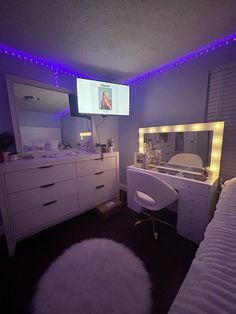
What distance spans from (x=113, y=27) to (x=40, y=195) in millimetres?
1945

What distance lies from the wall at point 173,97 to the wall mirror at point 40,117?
1.07m

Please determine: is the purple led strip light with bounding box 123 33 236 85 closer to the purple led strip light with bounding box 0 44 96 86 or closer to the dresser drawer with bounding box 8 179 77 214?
the purple led strip light with bounding box 0 44 96 86

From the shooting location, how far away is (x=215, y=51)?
167cm

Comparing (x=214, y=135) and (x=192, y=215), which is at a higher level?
(x=214, y=135)

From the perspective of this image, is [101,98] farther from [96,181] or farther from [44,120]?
[96,181]

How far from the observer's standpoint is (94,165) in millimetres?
2107

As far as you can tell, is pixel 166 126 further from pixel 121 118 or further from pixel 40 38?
pixel 40 38

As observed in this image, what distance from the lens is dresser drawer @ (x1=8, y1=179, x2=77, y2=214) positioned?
1.46m

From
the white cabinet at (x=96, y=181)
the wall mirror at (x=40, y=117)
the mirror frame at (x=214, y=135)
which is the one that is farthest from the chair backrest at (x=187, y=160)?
the wall mirror at (x=40, y=117)

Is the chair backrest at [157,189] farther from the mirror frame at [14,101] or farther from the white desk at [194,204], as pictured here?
the mirror frame at [14,101]

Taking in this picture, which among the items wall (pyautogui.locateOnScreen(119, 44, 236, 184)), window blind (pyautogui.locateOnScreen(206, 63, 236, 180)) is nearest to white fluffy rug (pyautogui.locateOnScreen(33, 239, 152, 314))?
window blind (pyautogui.locateOnScreen(206, 63, 236, 180))

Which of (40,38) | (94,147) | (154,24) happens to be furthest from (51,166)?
(154,24)

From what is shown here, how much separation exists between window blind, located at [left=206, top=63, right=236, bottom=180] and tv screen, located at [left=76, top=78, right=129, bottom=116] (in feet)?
4.18

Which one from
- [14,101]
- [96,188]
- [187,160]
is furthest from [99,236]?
[14,101]
